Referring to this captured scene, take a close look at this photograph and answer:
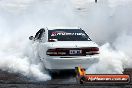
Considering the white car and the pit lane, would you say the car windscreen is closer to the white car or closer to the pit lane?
the white car

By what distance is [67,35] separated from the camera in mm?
13320

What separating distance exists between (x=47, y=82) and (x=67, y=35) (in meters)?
1.96

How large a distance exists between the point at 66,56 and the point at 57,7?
2103cm

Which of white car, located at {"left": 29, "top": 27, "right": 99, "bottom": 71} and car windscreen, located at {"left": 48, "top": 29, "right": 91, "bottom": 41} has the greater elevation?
car windscreen, located at {"left": 48, "top": 29, "right": 91, "bottom": 41}

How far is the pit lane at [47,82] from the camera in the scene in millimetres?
11227

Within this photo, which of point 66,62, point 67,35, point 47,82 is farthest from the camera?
point 67,35

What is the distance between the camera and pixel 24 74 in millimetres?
13398

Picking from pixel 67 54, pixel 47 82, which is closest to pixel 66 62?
pixel 67 54

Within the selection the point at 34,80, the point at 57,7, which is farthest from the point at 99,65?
the point at 57,7

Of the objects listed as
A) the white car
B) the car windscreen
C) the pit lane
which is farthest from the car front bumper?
the car windscreen

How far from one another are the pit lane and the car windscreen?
1024 mm

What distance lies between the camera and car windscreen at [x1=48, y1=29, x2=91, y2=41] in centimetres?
1315

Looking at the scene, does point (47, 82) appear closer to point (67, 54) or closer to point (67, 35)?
point (67, 54)

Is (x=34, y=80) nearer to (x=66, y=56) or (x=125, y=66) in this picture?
(x=66, y=56)
